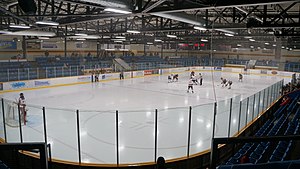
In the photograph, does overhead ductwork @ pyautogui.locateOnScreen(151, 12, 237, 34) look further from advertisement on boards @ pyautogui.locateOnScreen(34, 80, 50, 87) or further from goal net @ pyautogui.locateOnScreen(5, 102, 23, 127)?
advertisement on boards @ pyautogui.locateOnScreen(34, 80, 50, 87)

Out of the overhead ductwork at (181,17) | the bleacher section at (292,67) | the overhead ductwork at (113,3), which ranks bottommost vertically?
the bleacher section at (292,67)

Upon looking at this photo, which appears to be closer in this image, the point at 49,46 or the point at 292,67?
the point at 292,67

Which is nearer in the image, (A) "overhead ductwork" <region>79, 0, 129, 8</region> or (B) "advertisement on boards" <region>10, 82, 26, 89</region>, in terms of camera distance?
(A) "overhead ductwork" <region>79, 0, 129, 8</region>

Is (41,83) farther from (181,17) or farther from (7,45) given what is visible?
(181,17)

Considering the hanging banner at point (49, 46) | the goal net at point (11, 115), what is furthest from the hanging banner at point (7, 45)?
the goal net at point (11, 115)

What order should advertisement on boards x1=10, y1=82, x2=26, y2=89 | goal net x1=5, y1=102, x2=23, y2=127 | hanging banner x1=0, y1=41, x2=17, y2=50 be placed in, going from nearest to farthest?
1. goal net x1=5, y1=102, x2=23, y2=127
2. advertisement on boards x1=10, y1=82, x2=26, y2=89
3. hanging banner x1=0, y1=41, x2=17, y2=50

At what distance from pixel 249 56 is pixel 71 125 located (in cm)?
4415

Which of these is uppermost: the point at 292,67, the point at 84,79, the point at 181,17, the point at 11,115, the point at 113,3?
the point at 181,17

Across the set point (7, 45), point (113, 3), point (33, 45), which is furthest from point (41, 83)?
point (33, 45)

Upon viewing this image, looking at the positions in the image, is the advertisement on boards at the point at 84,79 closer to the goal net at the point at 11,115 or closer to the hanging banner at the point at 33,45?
the goal net at the point at 11,115

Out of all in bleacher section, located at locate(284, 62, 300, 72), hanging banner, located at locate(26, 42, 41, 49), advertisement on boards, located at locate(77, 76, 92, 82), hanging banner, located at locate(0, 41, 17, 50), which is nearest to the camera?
advertisement on boards, located at locate(77, 76, 92, 82)

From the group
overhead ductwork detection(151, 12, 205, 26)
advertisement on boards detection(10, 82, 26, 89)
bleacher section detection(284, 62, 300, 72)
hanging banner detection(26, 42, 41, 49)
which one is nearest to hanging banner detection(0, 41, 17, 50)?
hanging banner detection(26, 42, 41, 49)

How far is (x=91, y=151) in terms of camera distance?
7605 millimetres

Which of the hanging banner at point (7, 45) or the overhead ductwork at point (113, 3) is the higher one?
the hanging banner at point (7, 45)
